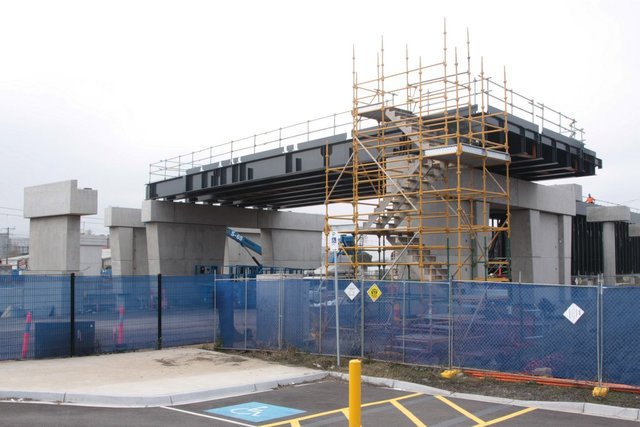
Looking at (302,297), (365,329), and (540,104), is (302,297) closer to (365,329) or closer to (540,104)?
(365,329)

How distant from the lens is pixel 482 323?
46.7 ft

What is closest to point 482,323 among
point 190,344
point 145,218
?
point 190,344

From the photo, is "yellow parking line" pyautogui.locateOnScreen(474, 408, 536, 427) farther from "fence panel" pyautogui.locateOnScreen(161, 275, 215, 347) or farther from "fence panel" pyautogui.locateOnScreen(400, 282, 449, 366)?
"fence panel" pyautogui.locateOnScreen(161, 275, 215, 347)

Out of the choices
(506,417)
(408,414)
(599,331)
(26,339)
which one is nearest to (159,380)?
(26,339)

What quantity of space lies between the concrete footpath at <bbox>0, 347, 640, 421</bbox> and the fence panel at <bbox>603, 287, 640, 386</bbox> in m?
1.18

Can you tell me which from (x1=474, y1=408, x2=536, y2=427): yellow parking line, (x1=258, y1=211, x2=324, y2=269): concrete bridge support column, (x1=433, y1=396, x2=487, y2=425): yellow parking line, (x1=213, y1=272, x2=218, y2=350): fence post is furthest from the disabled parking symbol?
(x1=258, y1=211, x2=324, y2=269): concrete bridge support column

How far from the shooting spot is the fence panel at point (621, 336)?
12.3 m

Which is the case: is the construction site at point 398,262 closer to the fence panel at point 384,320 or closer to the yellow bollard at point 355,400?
the fence panel at point 384,320

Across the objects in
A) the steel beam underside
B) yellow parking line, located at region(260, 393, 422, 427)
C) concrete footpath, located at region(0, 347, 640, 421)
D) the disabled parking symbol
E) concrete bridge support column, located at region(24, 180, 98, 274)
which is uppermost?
the steel beam underside

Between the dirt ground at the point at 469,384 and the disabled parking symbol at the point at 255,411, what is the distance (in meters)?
3.37

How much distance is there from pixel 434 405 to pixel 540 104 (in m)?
16.1

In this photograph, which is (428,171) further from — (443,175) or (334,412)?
(334,412)

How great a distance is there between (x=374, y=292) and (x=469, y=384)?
3.39m

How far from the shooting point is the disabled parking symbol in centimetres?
1106
